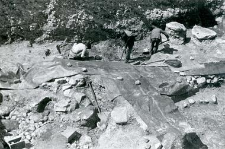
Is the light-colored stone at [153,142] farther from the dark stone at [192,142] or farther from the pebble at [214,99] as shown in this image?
the pebble at [214,99]

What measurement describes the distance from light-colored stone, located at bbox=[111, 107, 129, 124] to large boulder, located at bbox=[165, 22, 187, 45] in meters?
4.29

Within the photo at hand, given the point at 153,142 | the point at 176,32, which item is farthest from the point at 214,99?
the point at 176,32

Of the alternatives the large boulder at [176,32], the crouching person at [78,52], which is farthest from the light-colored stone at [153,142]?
the large boulder at [176,32]

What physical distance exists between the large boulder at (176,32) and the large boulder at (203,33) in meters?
0.43

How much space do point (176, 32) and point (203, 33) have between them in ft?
3.17

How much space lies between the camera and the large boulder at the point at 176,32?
9652 millimetres

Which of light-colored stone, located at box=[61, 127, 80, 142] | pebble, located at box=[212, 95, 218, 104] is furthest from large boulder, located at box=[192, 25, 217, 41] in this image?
light-colored stone, located at box=[61, 127, 80, 142]

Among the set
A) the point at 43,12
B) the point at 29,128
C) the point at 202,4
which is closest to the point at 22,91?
the point at 29,128

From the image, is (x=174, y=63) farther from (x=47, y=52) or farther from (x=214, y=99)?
(x=47, y=52)

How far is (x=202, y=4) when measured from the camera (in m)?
10.9

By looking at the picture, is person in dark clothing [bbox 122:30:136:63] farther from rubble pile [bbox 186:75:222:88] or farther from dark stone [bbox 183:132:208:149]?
dark stone [bbox 183:132:208:149]

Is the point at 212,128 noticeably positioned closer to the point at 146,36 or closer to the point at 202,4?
the point at 146,36

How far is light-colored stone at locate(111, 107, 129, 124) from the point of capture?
20.0 feet

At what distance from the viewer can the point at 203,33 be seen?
32.4ft
